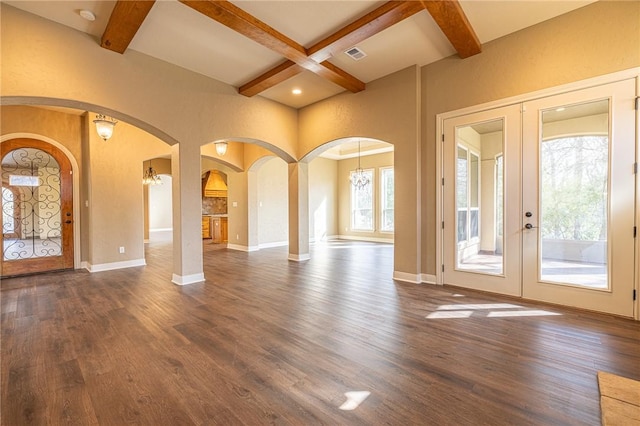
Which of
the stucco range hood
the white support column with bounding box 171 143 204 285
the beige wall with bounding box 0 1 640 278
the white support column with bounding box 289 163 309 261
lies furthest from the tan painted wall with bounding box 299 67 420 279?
the stucco range hood

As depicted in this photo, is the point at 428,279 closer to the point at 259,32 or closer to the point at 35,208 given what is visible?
the point at 259,32

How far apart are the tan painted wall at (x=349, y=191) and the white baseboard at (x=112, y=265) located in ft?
23.9

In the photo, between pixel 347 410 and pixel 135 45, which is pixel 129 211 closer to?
pixel 135 45

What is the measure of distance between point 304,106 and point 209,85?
83.6 inches

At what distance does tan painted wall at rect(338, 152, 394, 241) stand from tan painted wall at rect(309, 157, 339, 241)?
211 millimetres

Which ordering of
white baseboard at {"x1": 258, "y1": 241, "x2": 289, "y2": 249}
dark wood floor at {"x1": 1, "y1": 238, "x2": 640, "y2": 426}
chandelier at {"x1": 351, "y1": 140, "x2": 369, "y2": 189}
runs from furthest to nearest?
1. chandelier at {"x1": 351, "y1": 140, "x2": 369, "y2": 189}
2. white baseboard at {"x1": 258, "y1": 241, "x2": 289, "y2": 249}
3. dark wood floor at {"x1": 1, "y1": 238, "x2": 640, "y2": 426}

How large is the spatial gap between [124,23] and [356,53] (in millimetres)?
2929

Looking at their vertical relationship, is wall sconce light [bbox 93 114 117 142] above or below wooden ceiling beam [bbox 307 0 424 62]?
below

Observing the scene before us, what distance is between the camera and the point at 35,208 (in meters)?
5.39

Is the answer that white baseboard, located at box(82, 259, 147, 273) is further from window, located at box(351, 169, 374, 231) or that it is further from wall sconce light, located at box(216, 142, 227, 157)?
window, located at box(351, 169, 374, 231)

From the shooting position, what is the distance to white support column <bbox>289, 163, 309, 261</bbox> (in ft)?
22.1

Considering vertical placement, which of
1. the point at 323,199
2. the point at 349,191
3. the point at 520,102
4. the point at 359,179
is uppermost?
the point at 520,102

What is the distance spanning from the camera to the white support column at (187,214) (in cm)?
461

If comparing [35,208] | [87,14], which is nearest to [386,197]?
[87,14]
